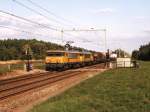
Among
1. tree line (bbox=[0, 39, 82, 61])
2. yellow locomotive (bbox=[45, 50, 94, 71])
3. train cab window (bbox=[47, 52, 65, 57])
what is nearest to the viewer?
yellow locomotive (bbox=[45, 50, 94, 71])

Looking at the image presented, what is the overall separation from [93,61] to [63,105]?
67.3 metres

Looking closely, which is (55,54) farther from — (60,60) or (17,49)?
(17,49)

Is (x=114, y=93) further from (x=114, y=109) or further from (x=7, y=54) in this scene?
(x=7, y=54)

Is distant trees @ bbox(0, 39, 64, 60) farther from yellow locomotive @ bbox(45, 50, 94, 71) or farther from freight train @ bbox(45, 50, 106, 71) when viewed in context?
yellow locomotive @ bbox(45, 50, 94, 71)

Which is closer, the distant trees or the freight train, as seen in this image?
the freight train

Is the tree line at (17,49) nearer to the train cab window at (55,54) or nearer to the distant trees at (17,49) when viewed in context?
the distant trees at (17,49)

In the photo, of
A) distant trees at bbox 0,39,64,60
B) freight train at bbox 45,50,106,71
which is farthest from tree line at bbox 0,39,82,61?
freight train at bbox 45,50,106,71

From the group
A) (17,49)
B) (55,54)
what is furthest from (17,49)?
(55,54)

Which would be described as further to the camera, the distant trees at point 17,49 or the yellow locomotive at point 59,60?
the distant trees at point 17,49

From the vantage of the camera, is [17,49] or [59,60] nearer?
[59,60]

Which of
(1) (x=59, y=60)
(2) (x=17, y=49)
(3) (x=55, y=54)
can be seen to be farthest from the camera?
(2) (x=17, y=49)

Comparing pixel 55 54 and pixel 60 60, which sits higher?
pixel 55 54

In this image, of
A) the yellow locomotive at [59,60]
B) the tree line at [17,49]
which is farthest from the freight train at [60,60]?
the tree line at [17,49]

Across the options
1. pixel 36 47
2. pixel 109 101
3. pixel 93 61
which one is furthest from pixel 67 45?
pixel 36 47
